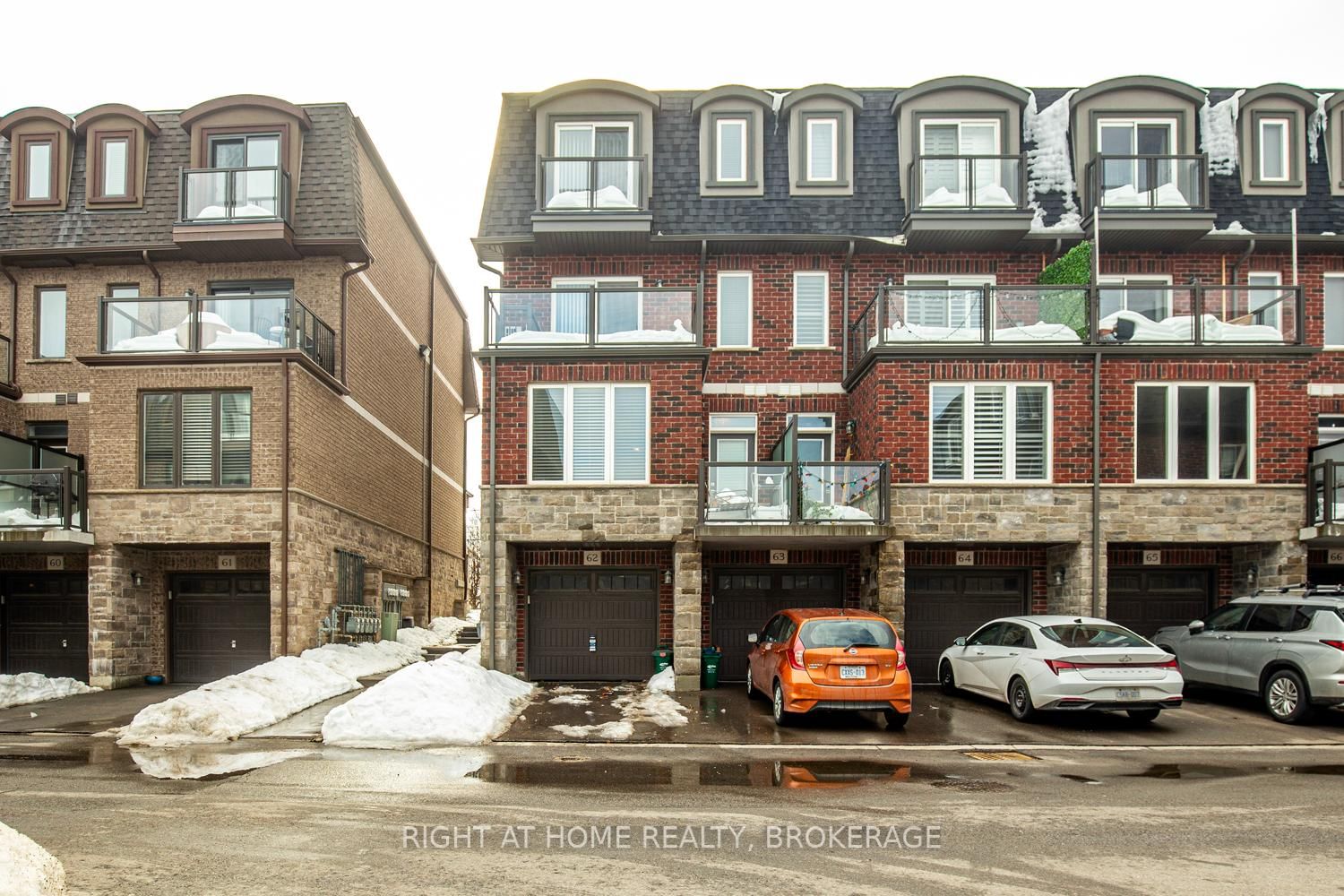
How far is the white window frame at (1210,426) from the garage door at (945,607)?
10.3 ft

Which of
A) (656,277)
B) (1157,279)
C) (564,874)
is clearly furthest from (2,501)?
(1157,279)

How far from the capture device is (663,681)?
16.4 meters

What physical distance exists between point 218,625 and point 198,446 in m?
3.76

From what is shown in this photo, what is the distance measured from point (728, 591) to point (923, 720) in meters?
5.57

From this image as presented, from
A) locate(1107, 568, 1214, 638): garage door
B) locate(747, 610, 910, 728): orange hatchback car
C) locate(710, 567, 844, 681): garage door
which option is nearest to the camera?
locate(747, 610, 910, 728): orange hatchback car

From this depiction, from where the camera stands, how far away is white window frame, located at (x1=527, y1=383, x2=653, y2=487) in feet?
56.0

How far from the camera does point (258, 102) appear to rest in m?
20.1

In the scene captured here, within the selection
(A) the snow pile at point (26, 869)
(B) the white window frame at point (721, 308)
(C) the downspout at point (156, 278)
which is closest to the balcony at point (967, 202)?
(B) the white window frame at point (721, 308)

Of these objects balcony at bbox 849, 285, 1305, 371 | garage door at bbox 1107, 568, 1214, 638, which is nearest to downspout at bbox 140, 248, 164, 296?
balcony at bbox 849, 285, 1305, 371

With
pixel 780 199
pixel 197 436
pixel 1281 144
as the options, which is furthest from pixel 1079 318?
pixel 197 436

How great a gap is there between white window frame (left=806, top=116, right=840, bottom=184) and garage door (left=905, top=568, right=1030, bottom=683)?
803cm

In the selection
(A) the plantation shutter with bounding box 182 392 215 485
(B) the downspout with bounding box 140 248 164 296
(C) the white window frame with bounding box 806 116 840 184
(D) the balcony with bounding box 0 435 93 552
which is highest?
(C) the white window frame with bounding box 806 116 840 184

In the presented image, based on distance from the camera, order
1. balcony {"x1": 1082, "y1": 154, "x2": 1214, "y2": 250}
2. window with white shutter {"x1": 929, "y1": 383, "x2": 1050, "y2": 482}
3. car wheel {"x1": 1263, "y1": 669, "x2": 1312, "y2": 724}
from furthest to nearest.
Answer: balcony {"x1": 1082, "y1": 154, "x2": 1214, "y2": 250} < window with white shutter {"x1": 929, "y1": 383, "x2": 1050, "y2": 482} < car wheel {"x1": 1263, "y1": 669, "x2": 1312, "y2": 724}

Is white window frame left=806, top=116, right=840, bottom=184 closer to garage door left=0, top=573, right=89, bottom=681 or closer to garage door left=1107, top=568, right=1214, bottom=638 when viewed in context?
garage door left=1107, top=568, right=1214, bottom=638
